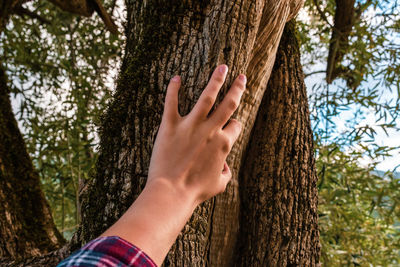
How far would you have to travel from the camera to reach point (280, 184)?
1602 mm

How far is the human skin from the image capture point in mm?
850

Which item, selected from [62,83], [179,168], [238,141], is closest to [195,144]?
[179,168]

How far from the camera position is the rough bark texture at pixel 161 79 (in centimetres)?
116

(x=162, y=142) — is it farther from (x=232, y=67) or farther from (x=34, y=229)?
(x=34, y=229)

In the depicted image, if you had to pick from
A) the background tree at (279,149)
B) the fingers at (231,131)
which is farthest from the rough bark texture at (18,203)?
the fingers at (231,131)

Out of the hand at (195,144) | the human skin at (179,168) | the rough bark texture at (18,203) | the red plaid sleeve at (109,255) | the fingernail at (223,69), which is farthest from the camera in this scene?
the rough bark texture at (18,203)

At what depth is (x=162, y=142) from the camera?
1047 millimetres

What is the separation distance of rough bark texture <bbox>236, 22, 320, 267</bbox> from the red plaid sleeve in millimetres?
910

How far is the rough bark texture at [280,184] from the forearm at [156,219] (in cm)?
70

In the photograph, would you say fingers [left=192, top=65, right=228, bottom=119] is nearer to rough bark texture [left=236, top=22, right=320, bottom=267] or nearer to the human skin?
the human skin

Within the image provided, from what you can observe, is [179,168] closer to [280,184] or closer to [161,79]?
[161,79]

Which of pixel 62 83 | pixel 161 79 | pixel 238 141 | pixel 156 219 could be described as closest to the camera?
pixel 156 219

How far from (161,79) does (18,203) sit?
1.54 metres

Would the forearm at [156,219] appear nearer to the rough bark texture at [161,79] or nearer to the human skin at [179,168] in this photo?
the human skin at [179,168]
